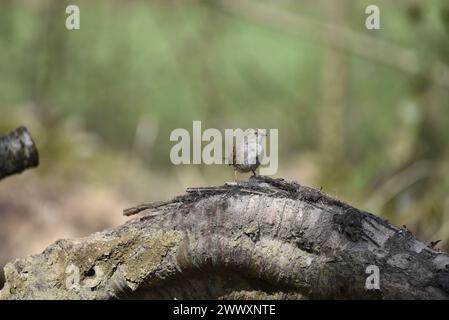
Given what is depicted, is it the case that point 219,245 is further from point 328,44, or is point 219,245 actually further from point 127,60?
point 127,60

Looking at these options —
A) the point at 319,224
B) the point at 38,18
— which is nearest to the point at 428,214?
the point at 319,224

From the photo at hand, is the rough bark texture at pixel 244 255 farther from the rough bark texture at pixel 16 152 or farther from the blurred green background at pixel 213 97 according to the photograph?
the blurred green background at pixel 213 97

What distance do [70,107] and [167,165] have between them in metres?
0.74

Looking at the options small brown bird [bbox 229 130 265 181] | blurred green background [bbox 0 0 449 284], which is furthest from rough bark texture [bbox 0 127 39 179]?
blurred green background [bbox 0 0 449 284]

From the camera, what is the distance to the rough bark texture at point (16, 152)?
167 cm

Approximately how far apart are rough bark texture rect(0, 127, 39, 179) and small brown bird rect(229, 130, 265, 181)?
41 cm

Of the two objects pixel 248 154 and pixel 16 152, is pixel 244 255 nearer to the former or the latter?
pixel 248 154

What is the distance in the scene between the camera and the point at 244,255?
3.81 ft

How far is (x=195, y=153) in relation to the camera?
12.8ft

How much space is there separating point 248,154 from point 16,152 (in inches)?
18.3

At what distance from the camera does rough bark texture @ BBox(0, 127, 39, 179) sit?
1.67 meters

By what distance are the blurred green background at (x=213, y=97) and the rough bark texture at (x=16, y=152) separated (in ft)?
4.90

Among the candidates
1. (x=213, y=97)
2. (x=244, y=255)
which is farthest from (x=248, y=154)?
(x=213, y=97)

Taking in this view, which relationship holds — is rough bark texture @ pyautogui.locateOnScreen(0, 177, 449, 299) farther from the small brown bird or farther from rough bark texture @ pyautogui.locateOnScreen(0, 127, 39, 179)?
rough bark texture @ pyautogui.locateOnScreen(0, 127, 39, 179)
